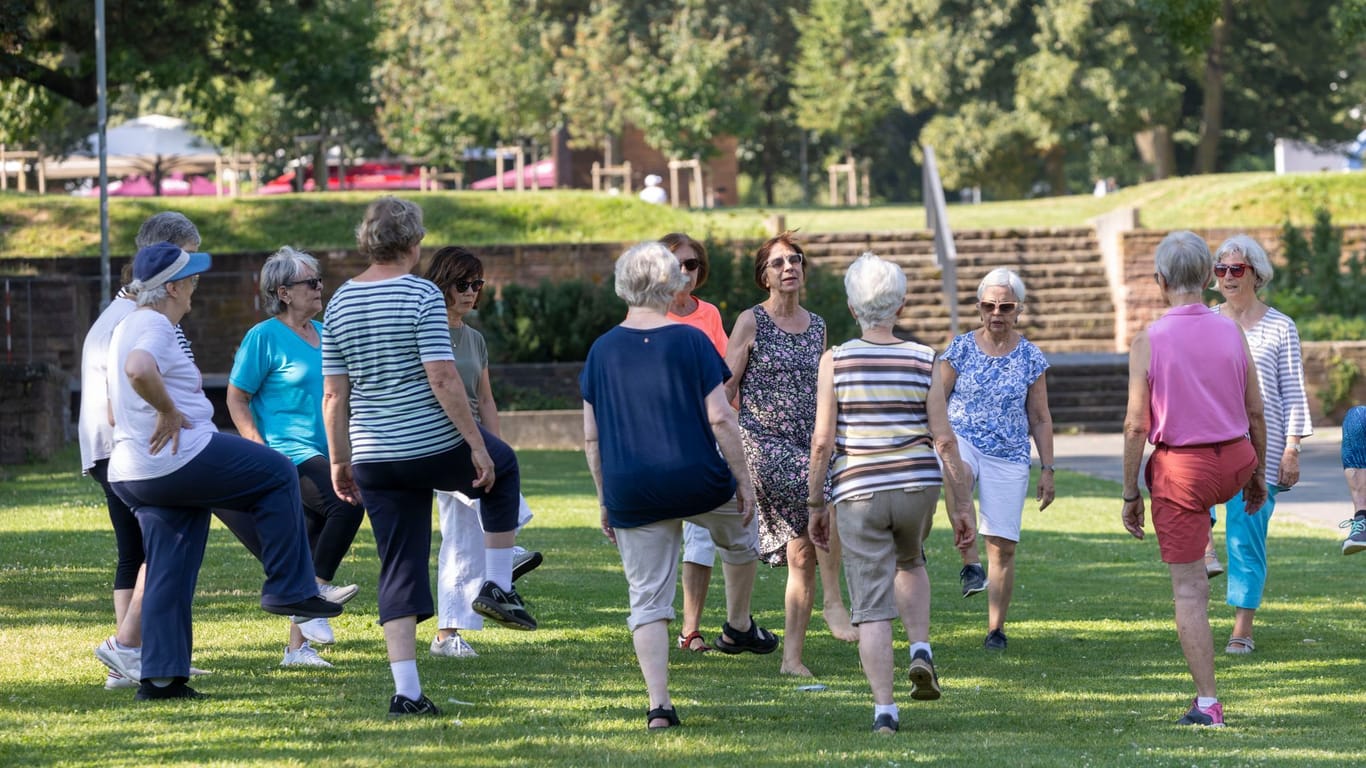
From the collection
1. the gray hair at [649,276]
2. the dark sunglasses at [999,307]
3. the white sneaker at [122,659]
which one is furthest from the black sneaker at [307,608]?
the dark sunglasses at [999,307]

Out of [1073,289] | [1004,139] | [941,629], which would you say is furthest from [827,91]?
[941,629]

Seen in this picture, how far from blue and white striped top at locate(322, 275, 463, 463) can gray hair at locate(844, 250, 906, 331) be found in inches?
58.1

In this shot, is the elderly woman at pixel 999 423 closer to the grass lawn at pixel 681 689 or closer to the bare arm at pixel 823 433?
the grass lawn at pixel 681 689

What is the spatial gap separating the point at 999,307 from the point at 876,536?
2.44m

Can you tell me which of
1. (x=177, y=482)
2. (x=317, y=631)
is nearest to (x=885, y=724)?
(x=177, y=482)

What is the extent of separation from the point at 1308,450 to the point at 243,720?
17271mm

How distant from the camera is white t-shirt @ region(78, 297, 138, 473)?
23.8 ft

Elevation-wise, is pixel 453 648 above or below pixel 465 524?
below

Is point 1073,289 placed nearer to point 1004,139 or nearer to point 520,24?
point 1004,139

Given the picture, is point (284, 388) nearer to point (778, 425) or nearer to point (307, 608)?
point (307, 608)

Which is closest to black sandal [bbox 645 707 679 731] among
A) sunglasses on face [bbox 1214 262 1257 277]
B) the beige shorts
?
the beige shorts

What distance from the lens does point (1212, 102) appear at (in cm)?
4662

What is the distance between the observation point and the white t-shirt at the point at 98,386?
23.8ft

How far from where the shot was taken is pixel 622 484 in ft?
21.7
